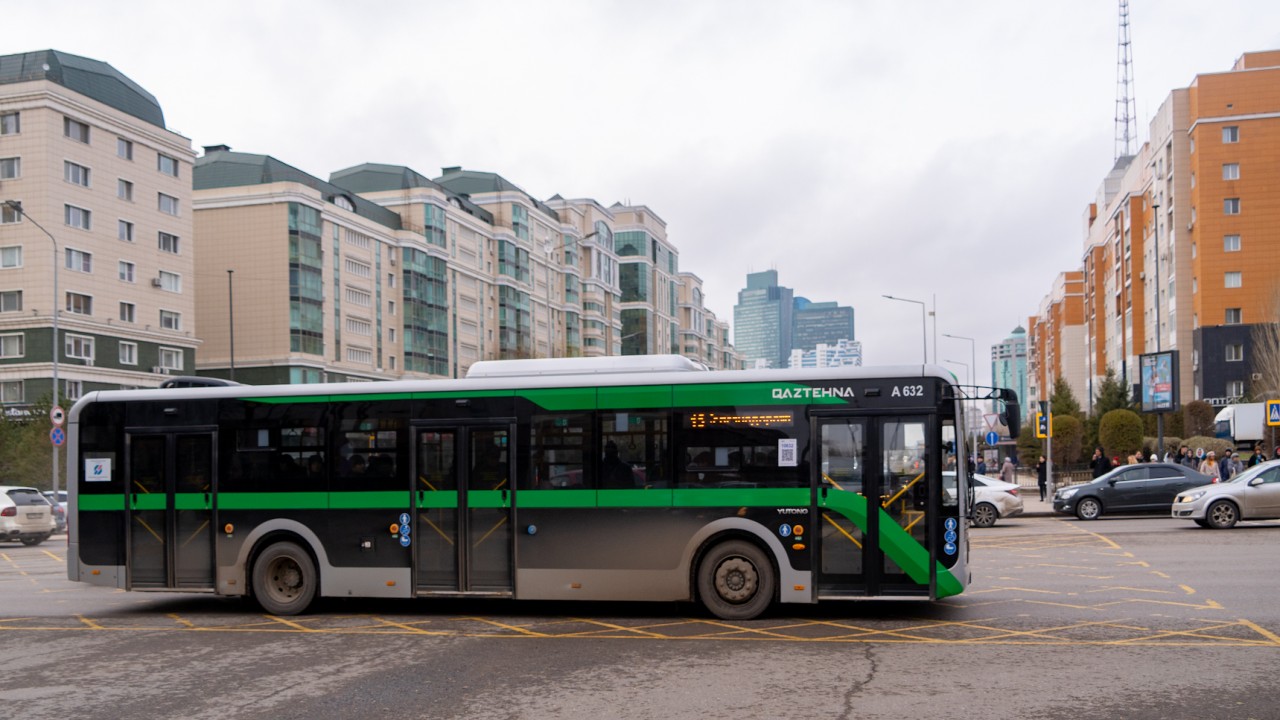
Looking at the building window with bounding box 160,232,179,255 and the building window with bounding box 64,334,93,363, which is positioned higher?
the building window with bounding box 160,232,179,255

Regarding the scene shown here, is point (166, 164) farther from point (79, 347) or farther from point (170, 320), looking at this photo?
point (79, 347)

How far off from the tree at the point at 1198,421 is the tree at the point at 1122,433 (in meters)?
10.2

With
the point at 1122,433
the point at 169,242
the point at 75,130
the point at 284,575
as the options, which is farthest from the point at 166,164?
the point at 284,575

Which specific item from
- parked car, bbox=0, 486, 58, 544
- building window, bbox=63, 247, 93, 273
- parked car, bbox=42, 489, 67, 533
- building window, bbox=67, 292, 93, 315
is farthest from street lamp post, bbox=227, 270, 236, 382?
parked car, bbox=0, 486, 58, 544

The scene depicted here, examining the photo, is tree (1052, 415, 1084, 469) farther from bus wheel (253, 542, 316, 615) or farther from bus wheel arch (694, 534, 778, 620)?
bus wheel (253, 542, 316, 615)

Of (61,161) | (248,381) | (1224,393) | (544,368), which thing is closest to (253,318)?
(248,381)

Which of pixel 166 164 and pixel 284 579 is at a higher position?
pixel 166 164

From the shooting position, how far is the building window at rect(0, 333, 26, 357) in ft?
185

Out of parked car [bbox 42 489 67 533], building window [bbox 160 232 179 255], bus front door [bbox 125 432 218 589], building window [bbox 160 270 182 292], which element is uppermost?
building window [bbox 160 232 179 255]

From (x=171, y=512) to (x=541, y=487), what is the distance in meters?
4.69

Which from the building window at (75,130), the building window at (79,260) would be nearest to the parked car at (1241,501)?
the building window at (79,260)

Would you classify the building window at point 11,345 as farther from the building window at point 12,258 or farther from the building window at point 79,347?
the building window at point 12,258

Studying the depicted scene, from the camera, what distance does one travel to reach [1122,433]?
167 ft

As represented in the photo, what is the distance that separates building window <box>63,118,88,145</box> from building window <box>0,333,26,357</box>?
10.4 m
